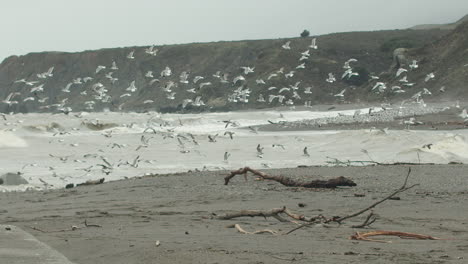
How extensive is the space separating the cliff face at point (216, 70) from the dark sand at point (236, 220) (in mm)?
54620

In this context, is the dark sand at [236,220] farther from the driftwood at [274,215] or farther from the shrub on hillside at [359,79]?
the shrub on hillside at [359,79]

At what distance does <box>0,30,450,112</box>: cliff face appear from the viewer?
88750 mm

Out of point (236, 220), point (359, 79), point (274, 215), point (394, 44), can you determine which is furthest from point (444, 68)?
point (274, 215)

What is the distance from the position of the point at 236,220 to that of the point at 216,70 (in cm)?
10959

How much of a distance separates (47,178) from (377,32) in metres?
105

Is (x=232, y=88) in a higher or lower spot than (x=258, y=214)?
higher

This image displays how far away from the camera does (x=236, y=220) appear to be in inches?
397

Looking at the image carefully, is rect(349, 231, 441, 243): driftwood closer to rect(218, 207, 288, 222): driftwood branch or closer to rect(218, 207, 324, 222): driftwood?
rect(218, 207, 324, 222): driftwood

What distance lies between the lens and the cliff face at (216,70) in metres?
88.8

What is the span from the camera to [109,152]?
2823cm

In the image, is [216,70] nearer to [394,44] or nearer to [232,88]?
[232,88]

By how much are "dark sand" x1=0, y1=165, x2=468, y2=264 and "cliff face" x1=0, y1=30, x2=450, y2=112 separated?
54620mm

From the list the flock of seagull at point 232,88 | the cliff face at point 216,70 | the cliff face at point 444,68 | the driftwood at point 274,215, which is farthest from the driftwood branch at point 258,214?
the cliff face at point 216,70

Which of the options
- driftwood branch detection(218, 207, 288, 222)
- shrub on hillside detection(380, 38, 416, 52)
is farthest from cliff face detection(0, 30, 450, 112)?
driftwood branch detection(218, 207, 288, 222)
